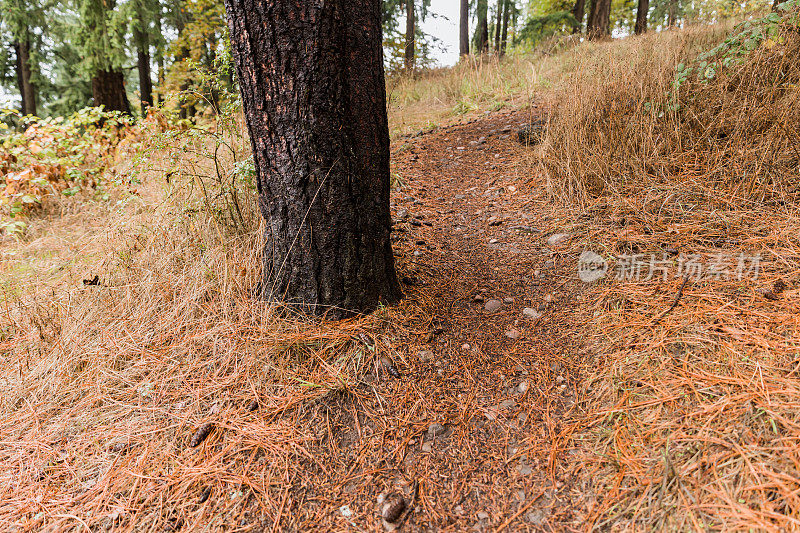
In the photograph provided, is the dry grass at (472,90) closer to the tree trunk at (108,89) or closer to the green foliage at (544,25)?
the green foliage at (544,25)

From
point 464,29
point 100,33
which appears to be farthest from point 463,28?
point 100,33

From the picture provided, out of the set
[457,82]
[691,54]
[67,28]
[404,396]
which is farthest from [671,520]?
[67,28]

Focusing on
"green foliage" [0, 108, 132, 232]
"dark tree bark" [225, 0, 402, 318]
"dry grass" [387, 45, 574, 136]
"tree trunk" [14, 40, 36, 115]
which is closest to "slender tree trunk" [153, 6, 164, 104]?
"green foliage" [0, 108, 132, 232]

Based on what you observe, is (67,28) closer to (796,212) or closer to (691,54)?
(691,54)

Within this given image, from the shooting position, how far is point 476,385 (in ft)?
5.67

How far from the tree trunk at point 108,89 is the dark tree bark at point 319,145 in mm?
6566

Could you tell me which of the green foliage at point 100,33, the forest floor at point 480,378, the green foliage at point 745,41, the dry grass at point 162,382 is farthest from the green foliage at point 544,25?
the dry grass at point 162,382

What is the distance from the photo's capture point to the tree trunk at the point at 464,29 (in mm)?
12312

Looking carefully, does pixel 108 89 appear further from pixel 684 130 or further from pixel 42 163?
pixel 684 130

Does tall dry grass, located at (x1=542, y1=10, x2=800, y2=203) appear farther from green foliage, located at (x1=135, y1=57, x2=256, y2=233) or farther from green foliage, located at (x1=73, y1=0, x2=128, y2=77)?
green foliage, located at (x1=73, y1=0, x2=128, y2=77)

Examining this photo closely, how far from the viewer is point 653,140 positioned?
2635mm

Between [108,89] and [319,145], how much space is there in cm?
705

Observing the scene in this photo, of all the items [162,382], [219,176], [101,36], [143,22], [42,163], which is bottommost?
[162,382]

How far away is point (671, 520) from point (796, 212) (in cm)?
192
